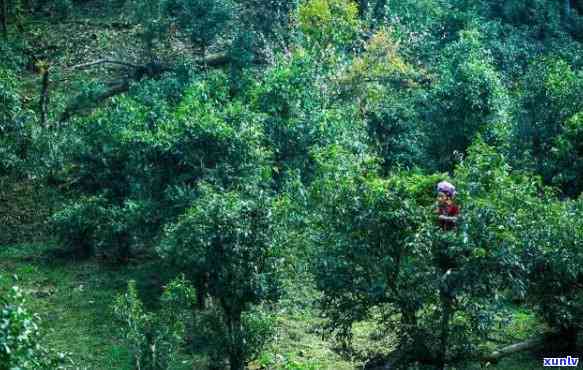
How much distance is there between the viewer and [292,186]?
1461 centimetres

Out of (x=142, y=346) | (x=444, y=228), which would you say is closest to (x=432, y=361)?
(x=444, y=228)

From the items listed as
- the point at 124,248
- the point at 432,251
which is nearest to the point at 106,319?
the point at 124,248

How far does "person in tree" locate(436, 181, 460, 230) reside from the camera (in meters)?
10.1

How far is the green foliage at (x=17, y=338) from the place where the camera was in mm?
6883

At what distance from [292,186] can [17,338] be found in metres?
8.07

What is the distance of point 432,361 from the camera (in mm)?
10836

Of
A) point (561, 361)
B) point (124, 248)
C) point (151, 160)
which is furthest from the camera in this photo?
point (124, 248)

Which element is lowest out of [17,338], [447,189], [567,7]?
[17,338]

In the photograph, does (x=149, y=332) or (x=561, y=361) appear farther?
(x=561, y=361)

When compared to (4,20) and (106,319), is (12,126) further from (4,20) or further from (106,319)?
(4,20)

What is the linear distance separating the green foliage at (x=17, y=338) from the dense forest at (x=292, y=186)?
0.02 meters

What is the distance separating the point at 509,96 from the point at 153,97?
25.9ft

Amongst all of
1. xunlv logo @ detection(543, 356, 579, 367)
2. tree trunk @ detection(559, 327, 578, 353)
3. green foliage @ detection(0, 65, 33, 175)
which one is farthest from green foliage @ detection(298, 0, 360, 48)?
xunlv logo @ detection(543, 356, 579, 367)

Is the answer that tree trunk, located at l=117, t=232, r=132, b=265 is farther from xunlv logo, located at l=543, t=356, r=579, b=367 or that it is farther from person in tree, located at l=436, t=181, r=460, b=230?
xunlv logo, located at l=543, t=356, r=579, b=367
